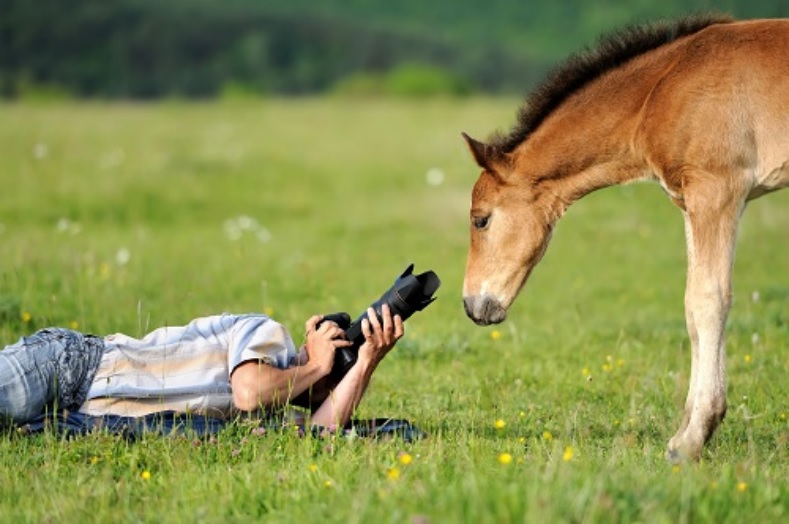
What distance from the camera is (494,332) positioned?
1017 centimetres

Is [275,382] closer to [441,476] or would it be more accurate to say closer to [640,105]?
[441,476]

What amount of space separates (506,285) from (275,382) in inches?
68.3

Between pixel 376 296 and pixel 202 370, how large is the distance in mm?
6150

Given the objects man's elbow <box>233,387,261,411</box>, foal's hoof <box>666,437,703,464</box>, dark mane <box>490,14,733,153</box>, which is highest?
dark mane <box>490,14,733,153</box>

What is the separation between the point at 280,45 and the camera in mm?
40000

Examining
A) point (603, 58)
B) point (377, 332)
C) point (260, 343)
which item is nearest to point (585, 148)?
point (603, 58)

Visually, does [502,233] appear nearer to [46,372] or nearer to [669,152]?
[669,152]

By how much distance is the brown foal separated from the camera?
6.83m

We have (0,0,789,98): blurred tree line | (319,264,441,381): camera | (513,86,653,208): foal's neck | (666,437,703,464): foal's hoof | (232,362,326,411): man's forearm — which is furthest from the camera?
(0,0,789,98): blurred tree line

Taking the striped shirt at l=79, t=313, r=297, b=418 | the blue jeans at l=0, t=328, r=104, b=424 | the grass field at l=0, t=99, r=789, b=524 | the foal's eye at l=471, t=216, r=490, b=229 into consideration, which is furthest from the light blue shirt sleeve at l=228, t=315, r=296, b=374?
the foal's eye at l=471, t=216, r=490, b=229

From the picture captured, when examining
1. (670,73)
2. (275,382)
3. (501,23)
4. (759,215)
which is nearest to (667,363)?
(670,73)

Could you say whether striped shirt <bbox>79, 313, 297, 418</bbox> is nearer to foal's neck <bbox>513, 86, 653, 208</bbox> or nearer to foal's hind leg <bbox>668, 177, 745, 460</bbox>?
foal's neck <bbox>513, 86, 653, 208</bbox>

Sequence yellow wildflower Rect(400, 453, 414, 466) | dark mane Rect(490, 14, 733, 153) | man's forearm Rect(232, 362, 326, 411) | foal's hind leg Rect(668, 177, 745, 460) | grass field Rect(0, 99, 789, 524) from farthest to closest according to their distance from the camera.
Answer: dark mane Rect(490, 14, 733, 153), foal's hind leg Rect(668, 177, 745, 460), man's forearm Rect(232, 362, 326, 411), yellow wildflower Rect(400, 453, 414, 466), grass field Rect(0, 99, 789, 524)

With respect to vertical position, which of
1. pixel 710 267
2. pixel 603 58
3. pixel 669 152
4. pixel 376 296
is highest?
pixel 603 58
